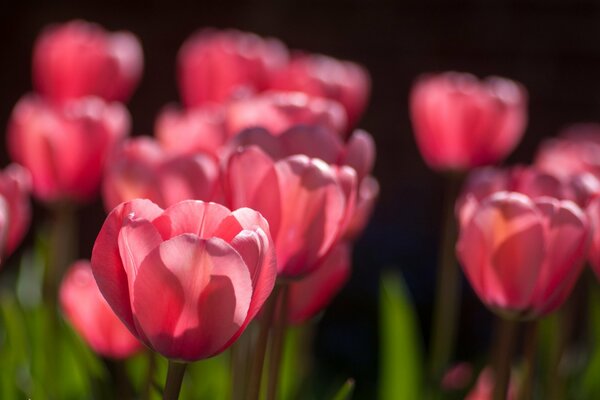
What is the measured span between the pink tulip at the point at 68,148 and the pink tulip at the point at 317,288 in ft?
0.86

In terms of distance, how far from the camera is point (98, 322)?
2.98ft

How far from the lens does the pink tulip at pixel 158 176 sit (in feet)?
2.24

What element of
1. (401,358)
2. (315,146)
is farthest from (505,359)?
(401,358)

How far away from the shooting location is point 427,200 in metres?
2.68

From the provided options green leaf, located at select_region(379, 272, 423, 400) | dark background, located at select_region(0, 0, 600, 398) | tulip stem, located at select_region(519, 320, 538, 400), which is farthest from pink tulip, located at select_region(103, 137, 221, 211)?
dark background, located at select_region(0, 0, 600, 398)

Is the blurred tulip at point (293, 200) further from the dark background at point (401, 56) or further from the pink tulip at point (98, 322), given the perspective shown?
the dark background at point (401, 56)

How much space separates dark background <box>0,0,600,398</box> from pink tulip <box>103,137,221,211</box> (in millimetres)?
1775

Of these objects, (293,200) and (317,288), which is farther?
(317,288)

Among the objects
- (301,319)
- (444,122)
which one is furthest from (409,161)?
(301,319)

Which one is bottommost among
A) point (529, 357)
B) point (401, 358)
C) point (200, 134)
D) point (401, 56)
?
point (401, 56)

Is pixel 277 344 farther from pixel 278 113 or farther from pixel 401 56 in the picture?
pixel 401 56

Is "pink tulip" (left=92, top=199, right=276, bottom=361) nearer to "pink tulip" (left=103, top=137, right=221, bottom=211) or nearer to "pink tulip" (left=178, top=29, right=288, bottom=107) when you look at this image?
"pink tulip" (left=103, top=137, right=221, bottom=211)

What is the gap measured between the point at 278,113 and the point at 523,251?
0.20 m

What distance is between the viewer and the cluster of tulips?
514 mm
